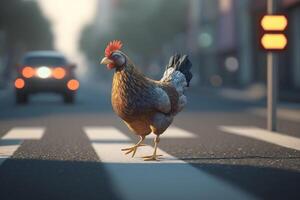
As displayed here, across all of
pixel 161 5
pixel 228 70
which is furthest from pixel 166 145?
pixel 161 5

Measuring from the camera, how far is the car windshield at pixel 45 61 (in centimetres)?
2158

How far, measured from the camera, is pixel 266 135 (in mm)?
11172

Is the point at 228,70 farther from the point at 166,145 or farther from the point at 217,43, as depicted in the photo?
the point at 166,145

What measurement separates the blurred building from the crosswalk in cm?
2094

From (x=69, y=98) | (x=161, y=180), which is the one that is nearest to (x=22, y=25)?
(x=69, y=98)

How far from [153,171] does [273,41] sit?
17.9ft

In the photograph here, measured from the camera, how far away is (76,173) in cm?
676

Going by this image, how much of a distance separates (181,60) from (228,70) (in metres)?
47.8

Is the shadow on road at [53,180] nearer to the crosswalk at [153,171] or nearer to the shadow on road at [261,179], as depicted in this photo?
the crosswalk at [153,171]

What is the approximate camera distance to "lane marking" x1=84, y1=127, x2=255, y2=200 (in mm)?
5504

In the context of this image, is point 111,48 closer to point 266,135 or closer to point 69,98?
point 266,135

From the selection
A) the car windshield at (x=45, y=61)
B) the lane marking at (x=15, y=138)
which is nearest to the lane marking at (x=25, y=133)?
the lane marking at (x=15, y=138)

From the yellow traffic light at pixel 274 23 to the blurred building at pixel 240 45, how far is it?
1941cm

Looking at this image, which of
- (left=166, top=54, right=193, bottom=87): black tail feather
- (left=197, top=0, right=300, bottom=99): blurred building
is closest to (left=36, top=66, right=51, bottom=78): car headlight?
(left=166, top=54, right=193, bottom=87): black tail feather
